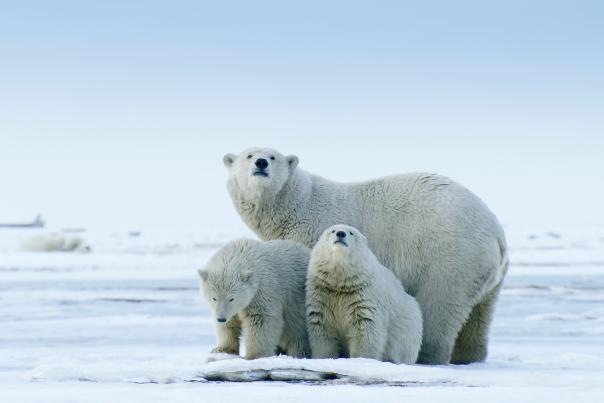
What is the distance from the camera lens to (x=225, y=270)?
19.6 ft

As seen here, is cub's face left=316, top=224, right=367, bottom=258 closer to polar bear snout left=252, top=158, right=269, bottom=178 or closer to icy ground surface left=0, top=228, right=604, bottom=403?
icy ground surface left=0, top=228, right=604, bottom=403

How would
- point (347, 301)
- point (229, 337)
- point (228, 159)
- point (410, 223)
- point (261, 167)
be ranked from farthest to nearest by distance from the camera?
point (228, 159), point (410, 223), point (261, 167), point (229, 337), point (347, 301)

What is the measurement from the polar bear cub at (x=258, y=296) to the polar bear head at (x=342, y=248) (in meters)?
0.35

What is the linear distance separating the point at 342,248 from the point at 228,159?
1.71 m

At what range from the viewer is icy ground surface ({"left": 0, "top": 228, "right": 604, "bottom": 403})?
458cm

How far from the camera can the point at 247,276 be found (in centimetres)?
591

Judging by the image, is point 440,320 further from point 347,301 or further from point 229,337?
point 229,337

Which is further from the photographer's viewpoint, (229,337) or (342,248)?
(229,337)

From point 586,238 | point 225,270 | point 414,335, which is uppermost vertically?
point 225,270

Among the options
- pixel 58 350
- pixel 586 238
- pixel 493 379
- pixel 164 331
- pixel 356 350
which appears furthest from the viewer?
pixel 586 238

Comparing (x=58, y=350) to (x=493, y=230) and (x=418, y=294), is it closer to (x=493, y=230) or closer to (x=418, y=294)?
(x=418, y=294)

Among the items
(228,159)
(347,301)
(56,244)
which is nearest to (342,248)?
(347,301)

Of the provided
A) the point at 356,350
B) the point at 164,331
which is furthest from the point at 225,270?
the point at 164,331

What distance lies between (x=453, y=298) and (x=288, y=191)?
1.36m
